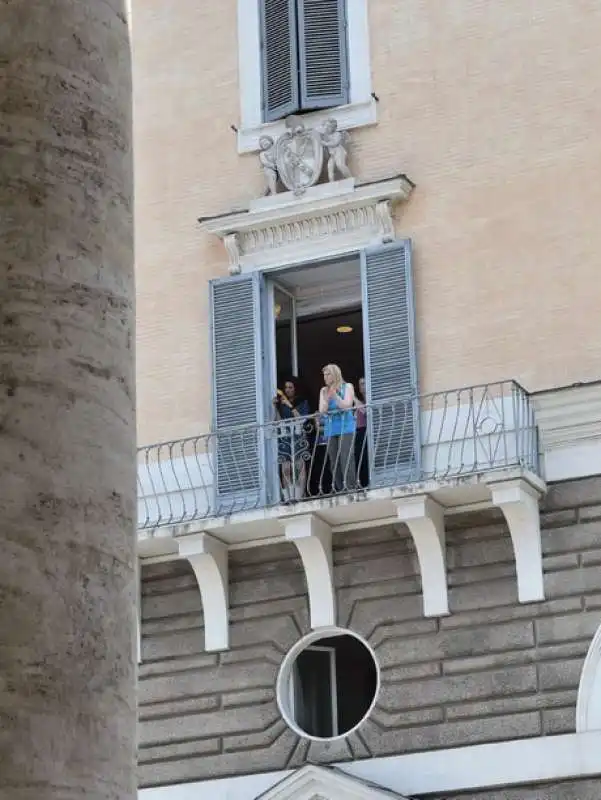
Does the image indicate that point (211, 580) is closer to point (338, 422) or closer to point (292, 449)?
point (292, 449)

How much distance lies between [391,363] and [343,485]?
3.79 feet

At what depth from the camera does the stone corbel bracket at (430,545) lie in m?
16.2

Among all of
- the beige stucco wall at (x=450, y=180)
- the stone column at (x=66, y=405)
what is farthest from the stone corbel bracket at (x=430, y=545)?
the stone column at (x=66, y=405)

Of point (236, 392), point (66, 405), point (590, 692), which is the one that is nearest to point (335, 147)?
point (236, 392)

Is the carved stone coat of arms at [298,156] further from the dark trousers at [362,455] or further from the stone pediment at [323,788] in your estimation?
the stone pediment at [323,788]

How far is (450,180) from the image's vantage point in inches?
683

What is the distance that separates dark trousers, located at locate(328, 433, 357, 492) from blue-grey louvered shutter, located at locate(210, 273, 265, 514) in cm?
66

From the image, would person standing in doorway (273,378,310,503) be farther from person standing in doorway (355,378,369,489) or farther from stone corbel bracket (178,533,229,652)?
stone corbel bracket (178,533,229,652)

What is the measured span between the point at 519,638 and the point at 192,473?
352 cm

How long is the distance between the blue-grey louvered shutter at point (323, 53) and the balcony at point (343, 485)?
3.10 meters

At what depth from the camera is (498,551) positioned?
16250 millimetres

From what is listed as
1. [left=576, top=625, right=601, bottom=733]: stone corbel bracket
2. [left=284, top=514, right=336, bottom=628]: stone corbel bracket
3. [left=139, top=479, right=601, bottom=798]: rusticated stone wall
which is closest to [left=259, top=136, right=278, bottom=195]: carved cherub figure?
[left=284, top=514, right=336, bottom=628]: stone corbel bracket

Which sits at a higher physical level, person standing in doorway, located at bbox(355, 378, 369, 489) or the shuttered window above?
the shuttered window above

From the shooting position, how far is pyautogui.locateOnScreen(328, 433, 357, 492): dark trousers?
55.5 feet
